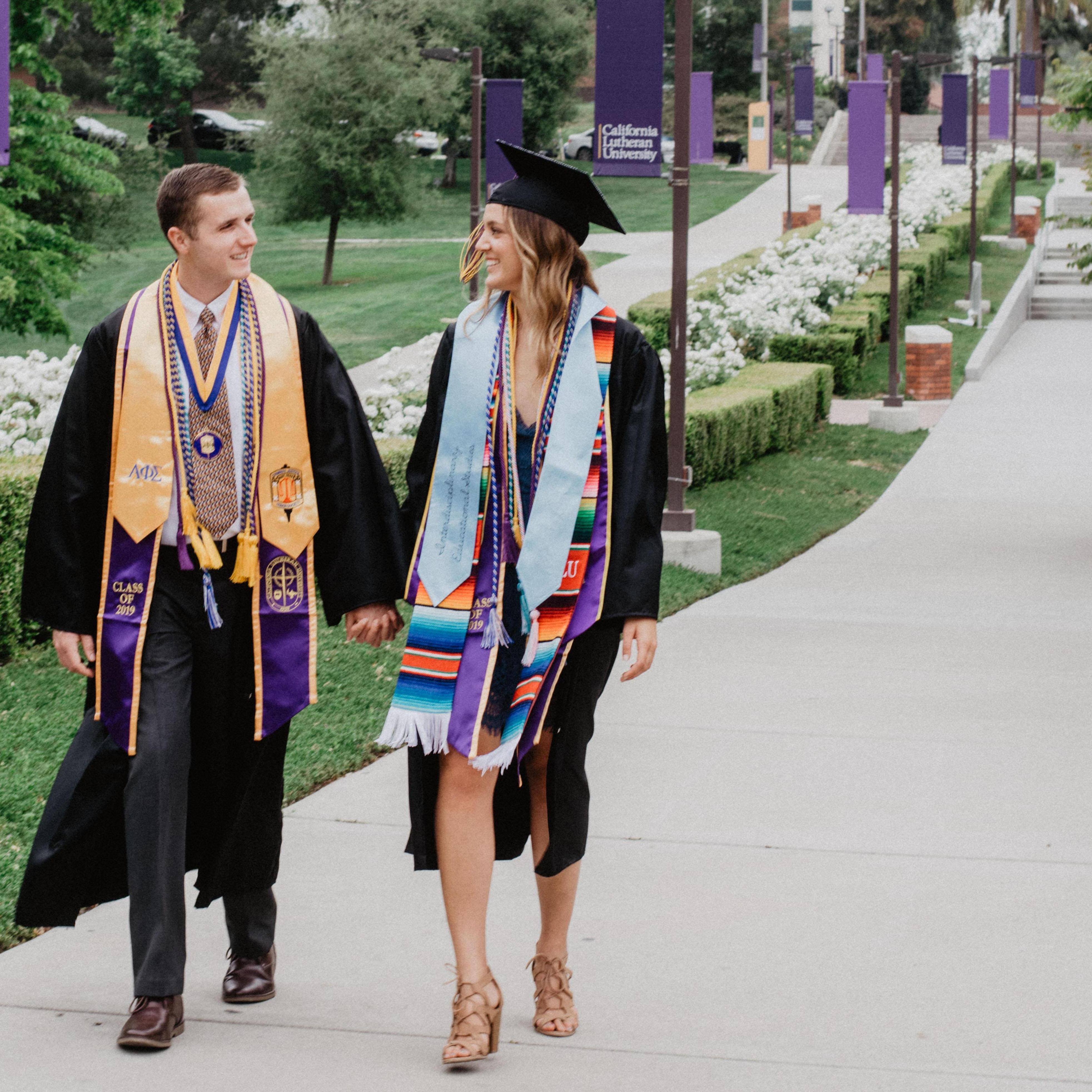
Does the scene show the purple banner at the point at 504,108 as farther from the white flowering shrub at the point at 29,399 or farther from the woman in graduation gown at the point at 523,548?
the woman in graduation gown at the point at 523,548

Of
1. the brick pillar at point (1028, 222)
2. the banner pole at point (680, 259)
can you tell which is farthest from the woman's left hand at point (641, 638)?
the brick pillar at point (1028, 222)

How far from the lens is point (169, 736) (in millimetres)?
3504

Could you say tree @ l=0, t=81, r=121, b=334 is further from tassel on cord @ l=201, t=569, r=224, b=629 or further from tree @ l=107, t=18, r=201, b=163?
tree @ l=107, t=18, r=201, b=163

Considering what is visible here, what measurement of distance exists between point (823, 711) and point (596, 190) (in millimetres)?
3694

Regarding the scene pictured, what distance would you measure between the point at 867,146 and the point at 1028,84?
29771 mm

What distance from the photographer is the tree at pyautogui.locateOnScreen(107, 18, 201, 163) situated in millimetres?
46875

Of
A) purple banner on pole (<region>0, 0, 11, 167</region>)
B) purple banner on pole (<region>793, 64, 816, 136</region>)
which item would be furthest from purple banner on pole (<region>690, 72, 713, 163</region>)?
purple banner on pole (<region>0, 0, 11, 167</region>)

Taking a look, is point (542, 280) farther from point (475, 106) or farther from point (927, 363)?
point (475, 106)

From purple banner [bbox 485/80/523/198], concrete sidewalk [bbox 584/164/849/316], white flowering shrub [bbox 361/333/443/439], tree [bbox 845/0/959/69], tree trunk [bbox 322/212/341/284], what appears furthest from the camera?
tree [bbox 845/0/959/69]

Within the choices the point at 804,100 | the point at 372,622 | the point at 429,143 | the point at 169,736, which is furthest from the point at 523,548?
the point at 429,143

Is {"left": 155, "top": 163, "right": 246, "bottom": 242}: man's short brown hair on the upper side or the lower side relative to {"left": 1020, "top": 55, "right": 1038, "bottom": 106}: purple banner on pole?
lower

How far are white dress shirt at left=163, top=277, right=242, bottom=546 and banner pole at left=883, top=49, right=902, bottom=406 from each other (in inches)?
585

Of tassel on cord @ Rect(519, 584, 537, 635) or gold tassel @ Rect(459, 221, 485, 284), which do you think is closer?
tassel on cord @ Rect(519, 584, 537, 635)

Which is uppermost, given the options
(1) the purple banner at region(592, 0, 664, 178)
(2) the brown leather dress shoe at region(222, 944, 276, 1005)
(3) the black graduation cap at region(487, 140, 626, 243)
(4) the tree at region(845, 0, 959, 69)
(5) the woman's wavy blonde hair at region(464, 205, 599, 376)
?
(4) the tree at region(845, 0, 959, 69)
